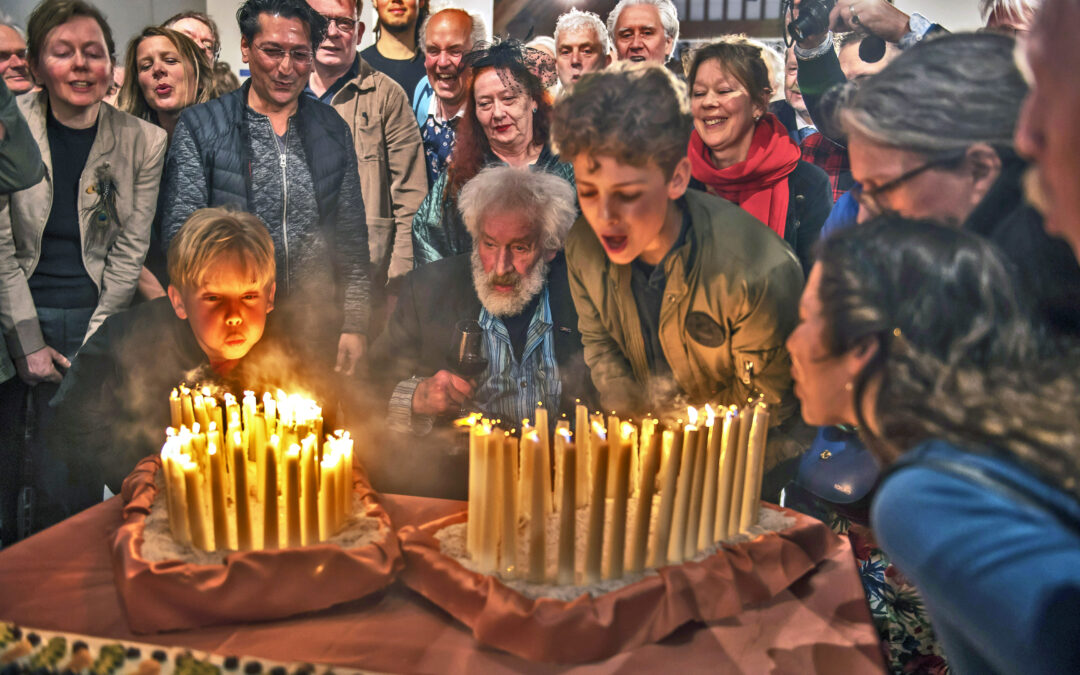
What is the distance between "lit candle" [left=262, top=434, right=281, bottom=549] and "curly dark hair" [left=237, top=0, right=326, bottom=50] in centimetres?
150

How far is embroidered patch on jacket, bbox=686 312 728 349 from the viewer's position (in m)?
2.62

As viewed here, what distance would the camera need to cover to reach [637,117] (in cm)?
252

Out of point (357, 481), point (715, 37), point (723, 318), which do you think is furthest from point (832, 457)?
point (357, 481)

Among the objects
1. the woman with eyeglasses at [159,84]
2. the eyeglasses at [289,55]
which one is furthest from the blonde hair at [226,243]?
the eyeglasses at [289,55]

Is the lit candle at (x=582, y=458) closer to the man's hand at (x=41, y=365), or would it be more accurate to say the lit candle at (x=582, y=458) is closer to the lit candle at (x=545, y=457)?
the lit candle at (x=545, y=457)

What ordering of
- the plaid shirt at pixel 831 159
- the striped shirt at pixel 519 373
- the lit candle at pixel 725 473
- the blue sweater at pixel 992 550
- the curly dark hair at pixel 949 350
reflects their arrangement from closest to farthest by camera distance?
the blue sweater at pixel 992 550 → the curly dark hair at pixel 949 350 → the lit candle at pixel 725 473 → the plaid shirt at pixel 831 159 → the striped shirt at pixel 519 373

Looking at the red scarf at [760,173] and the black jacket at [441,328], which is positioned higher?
the red scarf at [760,173]

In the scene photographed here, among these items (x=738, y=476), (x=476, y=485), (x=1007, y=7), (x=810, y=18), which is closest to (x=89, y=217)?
(x=476, y=485)

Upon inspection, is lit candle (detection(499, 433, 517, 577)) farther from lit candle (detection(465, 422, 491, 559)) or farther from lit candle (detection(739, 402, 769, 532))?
lit candle (detection(739, 402, 769, 532))

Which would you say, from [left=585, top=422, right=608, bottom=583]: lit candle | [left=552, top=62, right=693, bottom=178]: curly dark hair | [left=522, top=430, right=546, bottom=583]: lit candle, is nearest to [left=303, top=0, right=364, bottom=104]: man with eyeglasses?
[left=552, top=62, right=693, bottom=178]: curly dark hair

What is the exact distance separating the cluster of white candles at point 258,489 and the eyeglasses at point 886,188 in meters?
1.65

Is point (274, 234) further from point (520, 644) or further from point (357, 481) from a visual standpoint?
point (520, 644)

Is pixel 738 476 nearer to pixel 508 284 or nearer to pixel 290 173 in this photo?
pixel 508 284

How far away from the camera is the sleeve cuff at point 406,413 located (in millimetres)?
2990
